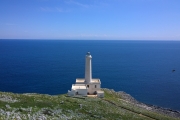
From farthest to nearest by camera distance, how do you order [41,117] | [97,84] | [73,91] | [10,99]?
[97,84], [73,91], [10,99], [41,117]

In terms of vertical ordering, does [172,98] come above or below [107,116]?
below

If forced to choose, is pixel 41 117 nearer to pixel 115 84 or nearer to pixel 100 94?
pixel 100 94

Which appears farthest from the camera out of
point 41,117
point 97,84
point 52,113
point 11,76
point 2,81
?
point 11,76

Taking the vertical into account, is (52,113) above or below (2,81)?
above

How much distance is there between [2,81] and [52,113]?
69.1 meters

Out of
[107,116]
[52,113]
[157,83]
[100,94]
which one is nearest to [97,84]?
Answer: [100,94]

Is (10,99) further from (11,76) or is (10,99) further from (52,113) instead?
(11,76)

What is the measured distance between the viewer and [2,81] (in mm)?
86750

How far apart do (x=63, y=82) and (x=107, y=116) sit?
5885cm

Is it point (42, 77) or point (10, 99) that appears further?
point (42, 77)

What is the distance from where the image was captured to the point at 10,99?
28.3 metres

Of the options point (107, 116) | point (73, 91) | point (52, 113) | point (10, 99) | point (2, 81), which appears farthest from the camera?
point (2, 81)

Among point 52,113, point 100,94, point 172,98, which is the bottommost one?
point 172,98

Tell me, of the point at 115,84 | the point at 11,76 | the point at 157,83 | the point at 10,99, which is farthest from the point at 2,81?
the point at 157,83
